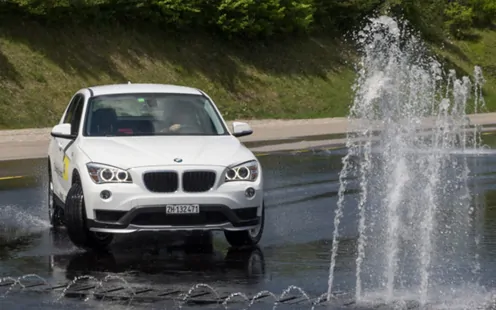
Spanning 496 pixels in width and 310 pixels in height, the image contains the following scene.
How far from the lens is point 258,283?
436 inches

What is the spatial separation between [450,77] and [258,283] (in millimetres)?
41849

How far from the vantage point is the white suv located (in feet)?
39.9

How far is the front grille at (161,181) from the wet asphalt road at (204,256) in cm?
67

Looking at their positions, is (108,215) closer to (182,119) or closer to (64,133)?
(64,133)

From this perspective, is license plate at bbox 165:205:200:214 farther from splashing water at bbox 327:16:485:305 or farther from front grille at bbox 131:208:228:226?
splashing water at bbox 327:16:485:305

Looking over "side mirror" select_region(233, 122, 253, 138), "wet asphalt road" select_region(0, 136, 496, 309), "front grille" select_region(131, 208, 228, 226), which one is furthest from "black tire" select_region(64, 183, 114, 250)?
"side mirror" select_region(233, 122, 253, 138)

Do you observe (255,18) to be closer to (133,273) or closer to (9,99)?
(9,99)

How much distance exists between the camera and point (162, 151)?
41.1ft

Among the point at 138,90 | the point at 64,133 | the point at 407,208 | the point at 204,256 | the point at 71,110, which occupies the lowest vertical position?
the point at 407,208

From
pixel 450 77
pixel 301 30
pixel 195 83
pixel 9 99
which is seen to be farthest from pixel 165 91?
pixel 450 77

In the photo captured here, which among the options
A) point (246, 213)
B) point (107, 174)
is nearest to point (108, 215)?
point (107, 174)

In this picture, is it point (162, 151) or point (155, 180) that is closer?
point (155, 180)

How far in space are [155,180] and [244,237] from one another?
4.39 ft

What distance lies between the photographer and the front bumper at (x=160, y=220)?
1213cm
